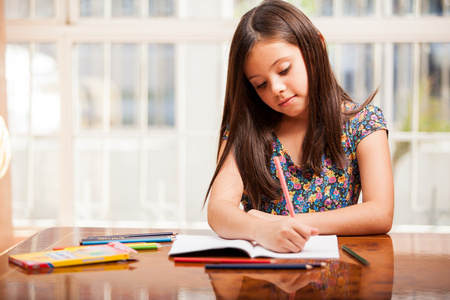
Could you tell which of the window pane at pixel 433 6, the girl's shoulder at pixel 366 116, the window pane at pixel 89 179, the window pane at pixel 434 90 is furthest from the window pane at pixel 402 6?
the window pane at pixel 89 179

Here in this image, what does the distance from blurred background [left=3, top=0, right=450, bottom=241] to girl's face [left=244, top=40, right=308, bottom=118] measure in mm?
1446

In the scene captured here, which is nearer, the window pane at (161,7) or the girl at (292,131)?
the girl at (292,131)

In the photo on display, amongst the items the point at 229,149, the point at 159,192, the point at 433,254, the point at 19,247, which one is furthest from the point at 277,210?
the point at 159,192

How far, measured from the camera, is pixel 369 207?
4.21 feet

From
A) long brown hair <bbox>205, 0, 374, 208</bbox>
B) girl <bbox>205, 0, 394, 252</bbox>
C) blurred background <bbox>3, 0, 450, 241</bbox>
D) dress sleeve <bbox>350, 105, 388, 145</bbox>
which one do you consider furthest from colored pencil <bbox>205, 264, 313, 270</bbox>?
blurred background <bbox>3, 0, 450, 241</bbox>

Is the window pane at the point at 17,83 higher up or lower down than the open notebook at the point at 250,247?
higher up

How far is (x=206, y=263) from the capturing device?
93 cm

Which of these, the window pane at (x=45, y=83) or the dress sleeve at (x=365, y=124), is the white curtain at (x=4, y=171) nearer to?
the window pane at (x=45, y=83)

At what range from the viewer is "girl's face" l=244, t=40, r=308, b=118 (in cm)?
137

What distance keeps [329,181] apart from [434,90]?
3193mm

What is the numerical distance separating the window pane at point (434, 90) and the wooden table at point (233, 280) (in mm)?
3462

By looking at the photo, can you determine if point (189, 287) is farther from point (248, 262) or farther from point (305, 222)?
point (305, 222)

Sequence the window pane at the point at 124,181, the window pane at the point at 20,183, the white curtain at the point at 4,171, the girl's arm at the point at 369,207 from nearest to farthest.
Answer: the girl's arm at the point at 369,207, the white curtain at the point at 4,171, the window pane at the point at 20,183, the window pane at the point at 124,181

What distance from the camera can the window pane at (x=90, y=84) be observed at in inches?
187
